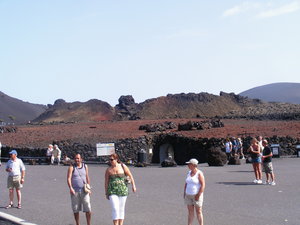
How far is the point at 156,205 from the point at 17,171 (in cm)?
373

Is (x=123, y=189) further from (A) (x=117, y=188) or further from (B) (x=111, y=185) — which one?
(B) (x=111, y=185)

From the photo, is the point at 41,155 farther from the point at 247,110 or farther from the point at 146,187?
the point at 247,110

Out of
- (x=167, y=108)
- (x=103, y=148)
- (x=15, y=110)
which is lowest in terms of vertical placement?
Result: (x=103, y=148)

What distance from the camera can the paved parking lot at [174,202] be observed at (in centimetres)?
1028

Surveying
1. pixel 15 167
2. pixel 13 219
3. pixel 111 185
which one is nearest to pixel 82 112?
pixel 15 167

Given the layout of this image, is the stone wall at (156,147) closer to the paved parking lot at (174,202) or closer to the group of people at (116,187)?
the paved parking lot at (174,202)

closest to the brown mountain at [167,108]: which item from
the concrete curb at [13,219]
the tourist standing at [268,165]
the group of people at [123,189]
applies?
the tourist standing at [268,165]

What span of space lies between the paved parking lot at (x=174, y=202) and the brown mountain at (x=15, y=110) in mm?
125111

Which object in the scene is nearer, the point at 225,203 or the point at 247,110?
the point at 225,203

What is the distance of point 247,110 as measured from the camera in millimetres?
96938

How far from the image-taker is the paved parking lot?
405 inches

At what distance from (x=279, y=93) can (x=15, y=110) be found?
312 feet

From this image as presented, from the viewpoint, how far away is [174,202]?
12.6m

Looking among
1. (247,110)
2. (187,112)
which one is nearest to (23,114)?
(187,112)
